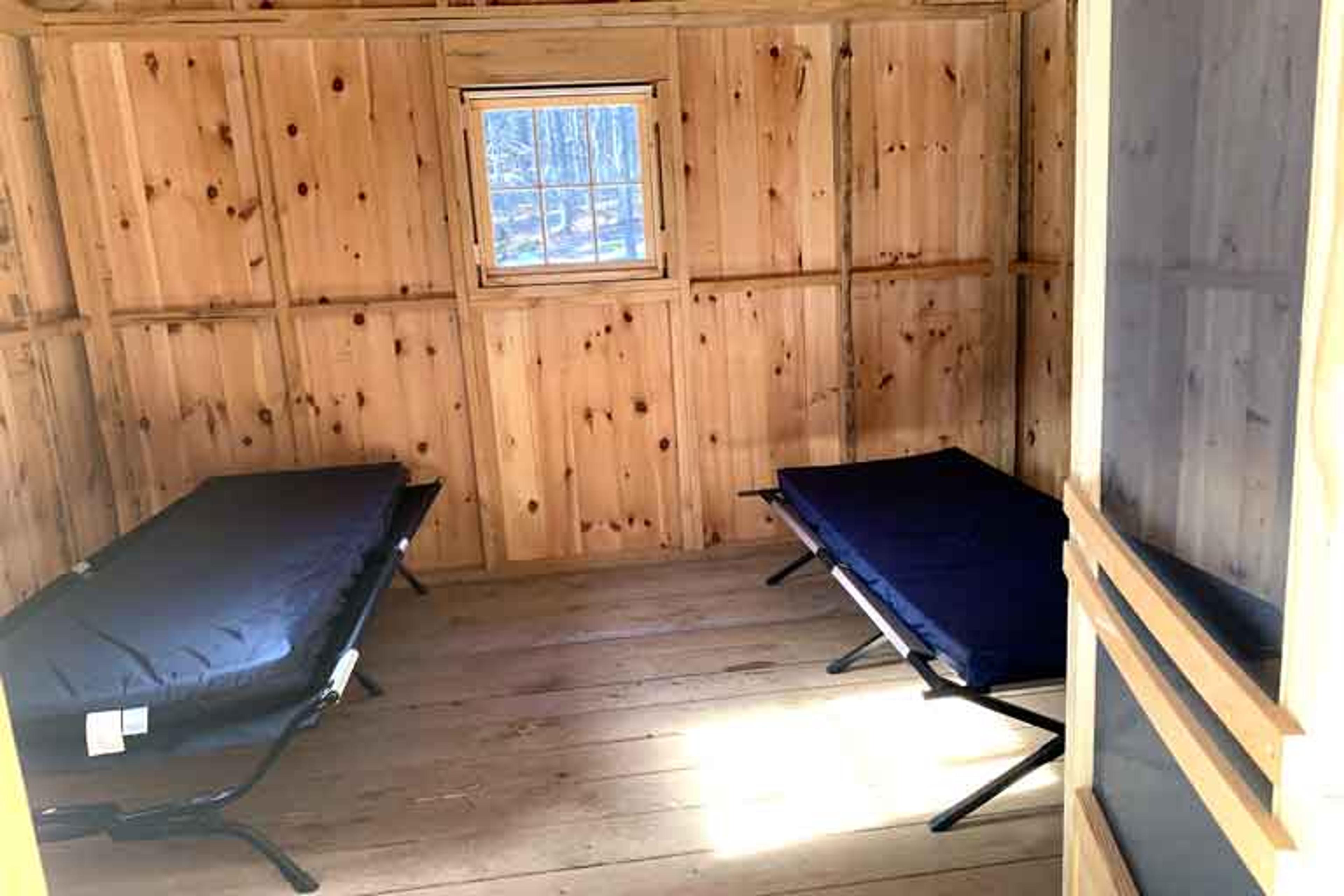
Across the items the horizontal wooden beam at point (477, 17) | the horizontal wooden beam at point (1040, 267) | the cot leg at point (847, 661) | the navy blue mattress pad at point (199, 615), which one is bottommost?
the cot leg at point (847, 661)

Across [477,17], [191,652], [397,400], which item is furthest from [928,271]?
[191,652]

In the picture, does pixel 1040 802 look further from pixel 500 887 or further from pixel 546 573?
pixel 546 573

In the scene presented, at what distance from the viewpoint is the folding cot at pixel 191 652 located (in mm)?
2021

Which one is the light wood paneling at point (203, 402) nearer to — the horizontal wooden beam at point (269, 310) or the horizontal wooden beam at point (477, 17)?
the horizontal wooden beam at point (269, 310)

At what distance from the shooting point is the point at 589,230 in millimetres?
3883

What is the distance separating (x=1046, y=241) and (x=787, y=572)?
1657 mm

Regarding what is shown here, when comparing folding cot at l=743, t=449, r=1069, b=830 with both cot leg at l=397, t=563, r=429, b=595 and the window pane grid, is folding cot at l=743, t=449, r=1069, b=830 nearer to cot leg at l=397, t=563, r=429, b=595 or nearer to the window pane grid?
the window pane grid

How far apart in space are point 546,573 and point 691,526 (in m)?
0.64

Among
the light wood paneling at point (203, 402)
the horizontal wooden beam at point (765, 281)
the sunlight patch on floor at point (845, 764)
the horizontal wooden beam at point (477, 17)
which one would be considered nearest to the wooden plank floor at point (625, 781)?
the sunlight patch on floor at point (845, 764)

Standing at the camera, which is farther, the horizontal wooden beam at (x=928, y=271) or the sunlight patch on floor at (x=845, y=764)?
the horizontal wooden beam at (x=928, y=271)

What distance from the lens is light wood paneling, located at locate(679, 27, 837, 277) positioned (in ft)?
12.4

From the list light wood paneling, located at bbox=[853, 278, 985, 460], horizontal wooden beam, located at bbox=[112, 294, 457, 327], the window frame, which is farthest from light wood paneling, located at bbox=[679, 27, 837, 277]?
horizontal wooden beam, located at bbox=[112, 294, 457, 327]

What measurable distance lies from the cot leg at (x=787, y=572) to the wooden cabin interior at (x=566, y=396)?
5cm

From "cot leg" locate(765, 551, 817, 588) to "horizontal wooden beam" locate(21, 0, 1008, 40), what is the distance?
209 cm
